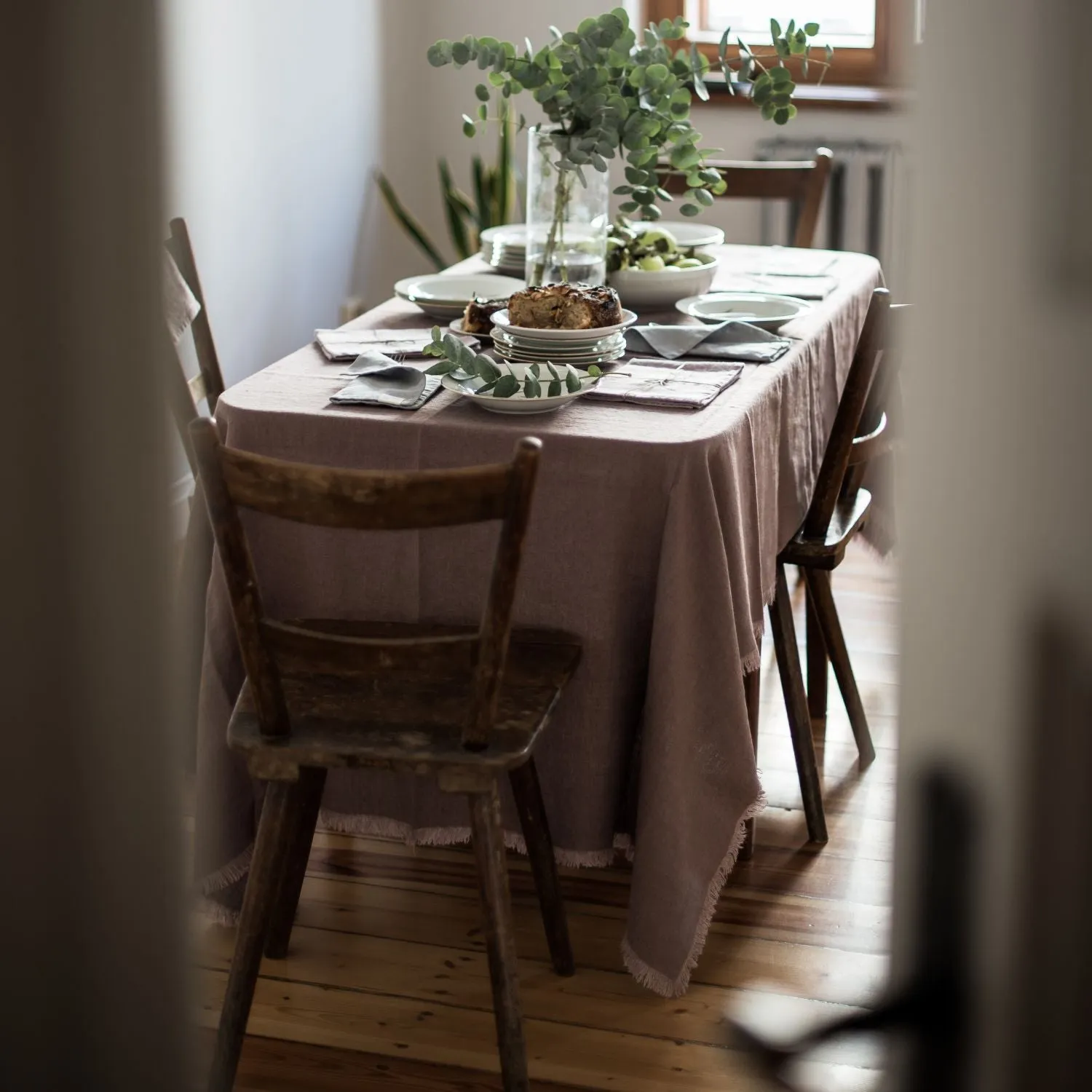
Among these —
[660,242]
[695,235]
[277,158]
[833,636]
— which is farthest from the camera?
[277,158]

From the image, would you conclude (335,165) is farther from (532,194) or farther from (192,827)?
(192,827)

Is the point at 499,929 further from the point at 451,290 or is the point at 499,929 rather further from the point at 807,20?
the point at 807,20

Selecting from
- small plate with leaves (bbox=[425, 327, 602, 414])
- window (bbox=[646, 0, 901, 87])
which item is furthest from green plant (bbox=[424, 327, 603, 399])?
window (bbox=[646, 0, 901, 87])

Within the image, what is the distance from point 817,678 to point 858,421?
61 cm

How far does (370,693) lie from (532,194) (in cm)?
94

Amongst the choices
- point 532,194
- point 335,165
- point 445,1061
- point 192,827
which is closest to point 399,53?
point 335,165

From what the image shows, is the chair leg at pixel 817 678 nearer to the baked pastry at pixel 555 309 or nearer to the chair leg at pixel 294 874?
the baked pastry at pixel 555 309

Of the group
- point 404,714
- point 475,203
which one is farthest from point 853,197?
point 404,714

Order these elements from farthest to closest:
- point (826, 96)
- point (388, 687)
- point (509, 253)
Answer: point (826, 96)
point (509, 253)
point (388, 687)

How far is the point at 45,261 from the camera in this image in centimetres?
33

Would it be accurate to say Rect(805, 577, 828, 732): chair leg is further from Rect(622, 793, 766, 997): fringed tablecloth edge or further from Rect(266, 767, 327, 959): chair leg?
Rect(266, 767, 327, 959): chair leg

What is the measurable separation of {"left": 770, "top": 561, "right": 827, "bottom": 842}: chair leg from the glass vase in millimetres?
533

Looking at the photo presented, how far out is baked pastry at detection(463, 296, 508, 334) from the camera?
2096 mm

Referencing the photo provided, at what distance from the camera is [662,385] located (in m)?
1.90
